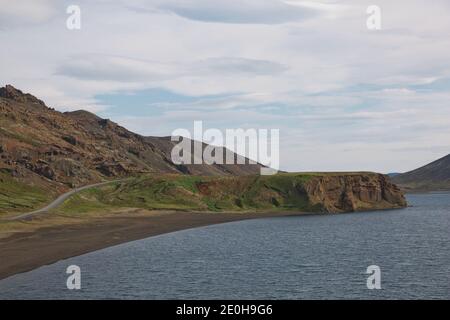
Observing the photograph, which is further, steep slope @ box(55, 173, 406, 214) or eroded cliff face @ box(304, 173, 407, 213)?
eroded cliff face @ box(304, 173, 407, 213)

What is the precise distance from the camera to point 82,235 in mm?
96812

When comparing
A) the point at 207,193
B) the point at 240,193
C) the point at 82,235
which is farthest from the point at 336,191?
the point at 82,235

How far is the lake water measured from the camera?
175 feet

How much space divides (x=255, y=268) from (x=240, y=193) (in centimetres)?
11603

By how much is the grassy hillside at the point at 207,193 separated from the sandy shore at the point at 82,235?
45.1ft

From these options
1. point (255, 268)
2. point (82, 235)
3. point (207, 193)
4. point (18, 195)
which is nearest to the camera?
point (255, 268)

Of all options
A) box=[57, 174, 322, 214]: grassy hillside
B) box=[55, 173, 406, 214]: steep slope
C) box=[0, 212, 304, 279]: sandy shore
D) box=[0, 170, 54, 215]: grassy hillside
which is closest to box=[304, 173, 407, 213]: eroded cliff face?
box=[55, 173, 406, 214]: steep slope

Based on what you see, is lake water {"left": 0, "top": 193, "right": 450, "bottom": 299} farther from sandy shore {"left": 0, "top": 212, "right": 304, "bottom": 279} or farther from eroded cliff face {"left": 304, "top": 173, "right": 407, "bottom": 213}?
eroded cliff face {"left": 304, "top": 173, "right": 407, "bottom": 213}

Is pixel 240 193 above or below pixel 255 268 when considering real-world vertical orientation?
above

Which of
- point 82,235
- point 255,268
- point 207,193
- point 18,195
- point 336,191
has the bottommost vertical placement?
point 255,268

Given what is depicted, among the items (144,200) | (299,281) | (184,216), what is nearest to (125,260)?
(299,281)

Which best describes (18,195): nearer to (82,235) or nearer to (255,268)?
(82,235)

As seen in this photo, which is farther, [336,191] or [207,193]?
[336,191]

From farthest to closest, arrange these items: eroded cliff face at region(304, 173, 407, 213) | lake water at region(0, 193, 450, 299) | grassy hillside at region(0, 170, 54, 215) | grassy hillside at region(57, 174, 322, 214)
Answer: eroded cliff face at region(304, 173, 407, 213) → grassy hillside at region(57, 174, 322, 214) → grassy hillside at region(0, 170, 54, 215) → lake water at region(0, 193, 450, 299)
